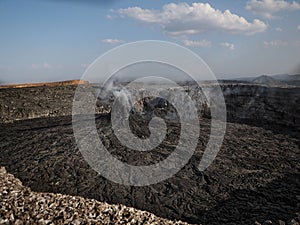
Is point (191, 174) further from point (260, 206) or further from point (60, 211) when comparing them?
point (60, 211)

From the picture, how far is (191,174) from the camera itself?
24.8 ft

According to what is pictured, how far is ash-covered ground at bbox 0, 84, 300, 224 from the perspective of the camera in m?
6.14

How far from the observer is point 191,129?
1038 centimetres

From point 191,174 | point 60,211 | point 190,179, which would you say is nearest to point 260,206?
point 190,179

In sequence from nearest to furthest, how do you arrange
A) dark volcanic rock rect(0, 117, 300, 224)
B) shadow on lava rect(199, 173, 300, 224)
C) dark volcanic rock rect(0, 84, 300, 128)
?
shadow on lava rect(199, 173, 300, 224) → dark volcanic rock rect(0, 117, 300, 224) → dark volcanic rock rect(0, 84, 300, 128)

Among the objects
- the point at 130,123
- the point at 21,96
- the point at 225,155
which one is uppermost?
the point at 21,96

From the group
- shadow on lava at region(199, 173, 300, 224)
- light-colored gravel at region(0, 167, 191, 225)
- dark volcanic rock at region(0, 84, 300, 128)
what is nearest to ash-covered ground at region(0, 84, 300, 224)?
shadow on lava at region(199, 173, 300, 224)

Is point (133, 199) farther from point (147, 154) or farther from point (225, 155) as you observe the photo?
point (225, 155)

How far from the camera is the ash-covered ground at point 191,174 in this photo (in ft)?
20.1

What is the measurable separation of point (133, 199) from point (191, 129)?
4.62 metres

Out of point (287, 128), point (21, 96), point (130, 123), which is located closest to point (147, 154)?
point (130, 123)

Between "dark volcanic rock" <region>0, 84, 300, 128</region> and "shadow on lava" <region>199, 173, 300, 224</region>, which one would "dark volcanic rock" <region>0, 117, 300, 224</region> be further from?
"dark volcanic rock" <region>0, 84, 300, 128</region>

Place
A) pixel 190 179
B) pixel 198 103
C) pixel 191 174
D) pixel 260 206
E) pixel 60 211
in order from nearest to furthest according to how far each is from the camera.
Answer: pixel 60 211
pixel 260 206
pixel 190 179
pixel 191 174
pixel 198 103

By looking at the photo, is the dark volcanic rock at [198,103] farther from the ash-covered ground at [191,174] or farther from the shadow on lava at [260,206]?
the shadow on lava at [260,206]
